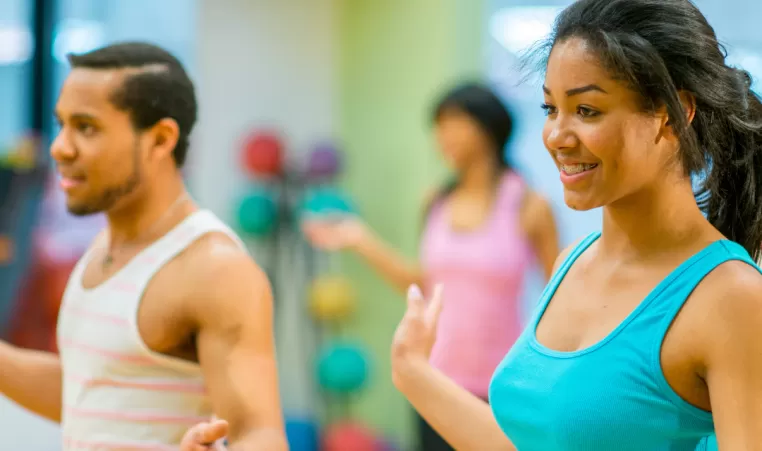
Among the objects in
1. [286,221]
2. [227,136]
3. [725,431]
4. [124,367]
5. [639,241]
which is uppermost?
[639,241]

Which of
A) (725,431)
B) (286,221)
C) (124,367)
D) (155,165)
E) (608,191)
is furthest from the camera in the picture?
(286,221)

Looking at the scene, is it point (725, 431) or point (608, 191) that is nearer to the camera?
point (725, 431)

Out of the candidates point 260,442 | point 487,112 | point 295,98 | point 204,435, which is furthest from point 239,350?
point 295,98

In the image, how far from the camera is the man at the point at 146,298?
60.9 inches

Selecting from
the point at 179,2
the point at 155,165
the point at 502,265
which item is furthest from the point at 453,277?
the point at 179,2

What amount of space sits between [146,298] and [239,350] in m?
0.20

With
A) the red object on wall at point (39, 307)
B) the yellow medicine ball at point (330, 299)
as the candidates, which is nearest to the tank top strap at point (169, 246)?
the red object on wall at point (39, 307)

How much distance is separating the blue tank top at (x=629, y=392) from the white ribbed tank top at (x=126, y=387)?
653mm

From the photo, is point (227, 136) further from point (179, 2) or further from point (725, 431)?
point (725, 431)

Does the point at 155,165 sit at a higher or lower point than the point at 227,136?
higher

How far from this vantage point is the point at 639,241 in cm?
120

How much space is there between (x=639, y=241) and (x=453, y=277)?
1658 mm

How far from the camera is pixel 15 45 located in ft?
14.8

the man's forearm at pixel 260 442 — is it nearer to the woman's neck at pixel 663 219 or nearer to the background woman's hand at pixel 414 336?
the background woman's hand at pixel 414 336
